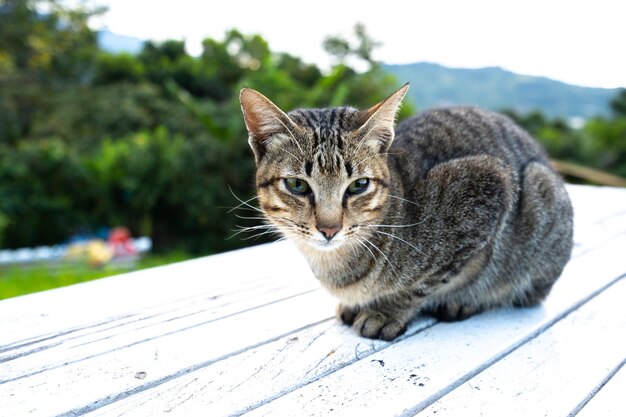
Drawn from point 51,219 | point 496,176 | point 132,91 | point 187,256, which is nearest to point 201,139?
point 187,256

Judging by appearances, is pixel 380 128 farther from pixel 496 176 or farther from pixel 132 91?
pixel 132 91

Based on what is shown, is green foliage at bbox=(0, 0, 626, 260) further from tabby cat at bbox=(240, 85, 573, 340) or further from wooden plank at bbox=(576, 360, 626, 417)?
wooden plank at bbox=(576, 360, 626, 417)

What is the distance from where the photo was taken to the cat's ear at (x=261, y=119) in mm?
1523

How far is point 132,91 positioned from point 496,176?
41.8 ft

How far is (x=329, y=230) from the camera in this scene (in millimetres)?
1520

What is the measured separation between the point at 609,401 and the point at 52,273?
716 centimetres

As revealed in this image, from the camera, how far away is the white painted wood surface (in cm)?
127

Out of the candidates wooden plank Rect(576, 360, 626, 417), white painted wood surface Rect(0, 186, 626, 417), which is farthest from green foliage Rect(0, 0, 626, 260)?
wooden plank Rect(576, 360, 626, 417)

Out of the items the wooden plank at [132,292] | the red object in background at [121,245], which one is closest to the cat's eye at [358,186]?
the wooden plank at [132,292]

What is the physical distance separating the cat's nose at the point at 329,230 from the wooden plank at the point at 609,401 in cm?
75

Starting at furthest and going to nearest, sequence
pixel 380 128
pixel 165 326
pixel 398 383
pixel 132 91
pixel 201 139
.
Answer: pixel 132 91
pixel 201 139
pixel 165 326
pixel 380 128
pixel 398 383

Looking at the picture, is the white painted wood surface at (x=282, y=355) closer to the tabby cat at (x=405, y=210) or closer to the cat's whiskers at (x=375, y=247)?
the tabby cat at (x=405, y=210)

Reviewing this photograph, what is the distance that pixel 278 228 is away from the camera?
1670 millimetres

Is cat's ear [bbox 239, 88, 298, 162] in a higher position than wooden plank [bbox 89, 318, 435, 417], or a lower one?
higher
